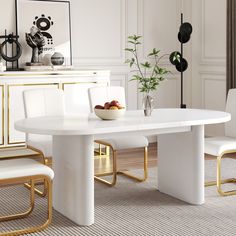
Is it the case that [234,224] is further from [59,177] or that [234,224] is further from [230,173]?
[230,173]

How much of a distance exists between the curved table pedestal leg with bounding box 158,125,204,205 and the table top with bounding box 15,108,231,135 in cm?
17

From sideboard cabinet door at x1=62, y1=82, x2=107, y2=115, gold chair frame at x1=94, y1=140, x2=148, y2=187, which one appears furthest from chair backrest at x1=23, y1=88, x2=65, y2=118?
sideboard cabinet door at x1=62, y1=82, x2=107, y2=115

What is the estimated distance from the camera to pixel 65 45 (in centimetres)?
655

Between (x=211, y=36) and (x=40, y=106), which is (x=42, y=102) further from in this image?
(x=211, y=36)

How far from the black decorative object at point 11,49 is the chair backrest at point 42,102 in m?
1.57

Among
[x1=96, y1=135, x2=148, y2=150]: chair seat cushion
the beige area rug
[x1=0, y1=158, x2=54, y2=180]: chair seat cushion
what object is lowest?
the beige area rug

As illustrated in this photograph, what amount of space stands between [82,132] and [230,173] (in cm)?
227

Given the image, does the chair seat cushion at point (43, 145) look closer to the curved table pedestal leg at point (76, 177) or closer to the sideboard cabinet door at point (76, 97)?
the curved table pedestal leg at point (76, 177)

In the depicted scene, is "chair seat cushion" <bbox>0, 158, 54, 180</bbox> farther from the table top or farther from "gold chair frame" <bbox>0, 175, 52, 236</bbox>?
the table top

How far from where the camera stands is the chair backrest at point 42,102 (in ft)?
14.9

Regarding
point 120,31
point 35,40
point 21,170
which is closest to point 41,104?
point 21,170

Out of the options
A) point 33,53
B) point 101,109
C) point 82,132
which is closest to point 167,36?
point 33,53

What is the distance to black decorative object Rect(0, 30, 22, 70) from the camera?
6071 mm

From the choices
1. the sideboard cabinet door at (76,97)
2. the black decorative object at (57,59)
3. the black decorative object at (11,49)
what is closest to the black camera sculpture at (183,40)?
the sideboard cabinet door at (76,97)
